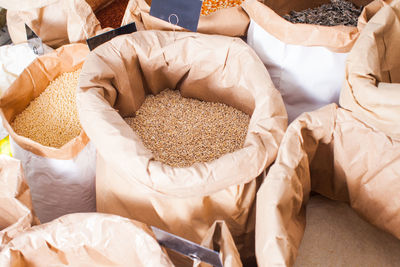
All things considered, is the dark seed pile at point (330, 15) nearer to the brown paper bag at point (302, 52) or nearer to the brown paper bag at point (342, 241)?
the brown paper bag at point (302, 52)

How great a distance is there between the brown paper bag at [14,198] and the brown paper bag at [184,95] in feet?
0.64

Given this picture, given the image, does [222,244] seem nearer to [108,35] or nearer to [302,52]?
[302,52]

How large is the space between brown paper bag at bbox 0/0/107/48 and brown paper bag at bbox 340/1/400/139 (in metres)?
0.88

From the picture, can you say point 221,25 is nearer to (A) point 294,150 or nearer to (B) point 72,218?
(A) point 294,150

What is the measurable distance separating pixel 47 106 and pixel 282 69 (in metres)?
0.78

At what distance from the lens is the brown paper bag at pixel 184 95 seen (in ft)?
2.59

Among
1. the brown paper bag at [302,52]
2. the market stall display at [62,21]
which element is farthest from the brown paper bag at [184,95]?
the market stall display at [62,21]

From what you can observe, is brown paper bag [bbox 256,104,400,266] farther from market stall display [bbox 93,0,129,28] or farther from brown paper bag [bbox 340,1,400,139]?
market stall display [bbox 93,0,129,28]

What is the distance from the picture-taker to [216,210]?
0.91 metres

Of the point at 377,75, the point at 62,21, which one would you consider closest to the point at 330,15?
the point at 377,75

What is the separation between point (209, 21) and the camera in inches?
46.0

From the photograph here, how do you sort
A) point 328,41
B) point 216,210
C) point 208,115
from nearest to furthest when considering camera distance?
1. point 216,210
2. point 328,41
3. point 208,115

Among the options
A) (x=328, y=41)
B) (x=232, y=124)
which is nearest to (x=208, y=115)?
(x=232, y=124)

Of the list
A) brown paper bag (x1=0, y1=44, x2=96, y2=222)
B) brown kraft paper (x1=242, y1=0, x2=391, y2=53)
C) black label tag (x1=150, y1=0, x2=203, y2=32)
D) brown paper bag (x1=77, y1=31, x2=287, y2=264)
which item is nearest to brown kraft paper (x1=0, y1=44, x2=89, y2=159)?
brown paper bag (x1=0, y1=44, x2=96, y2=222)
